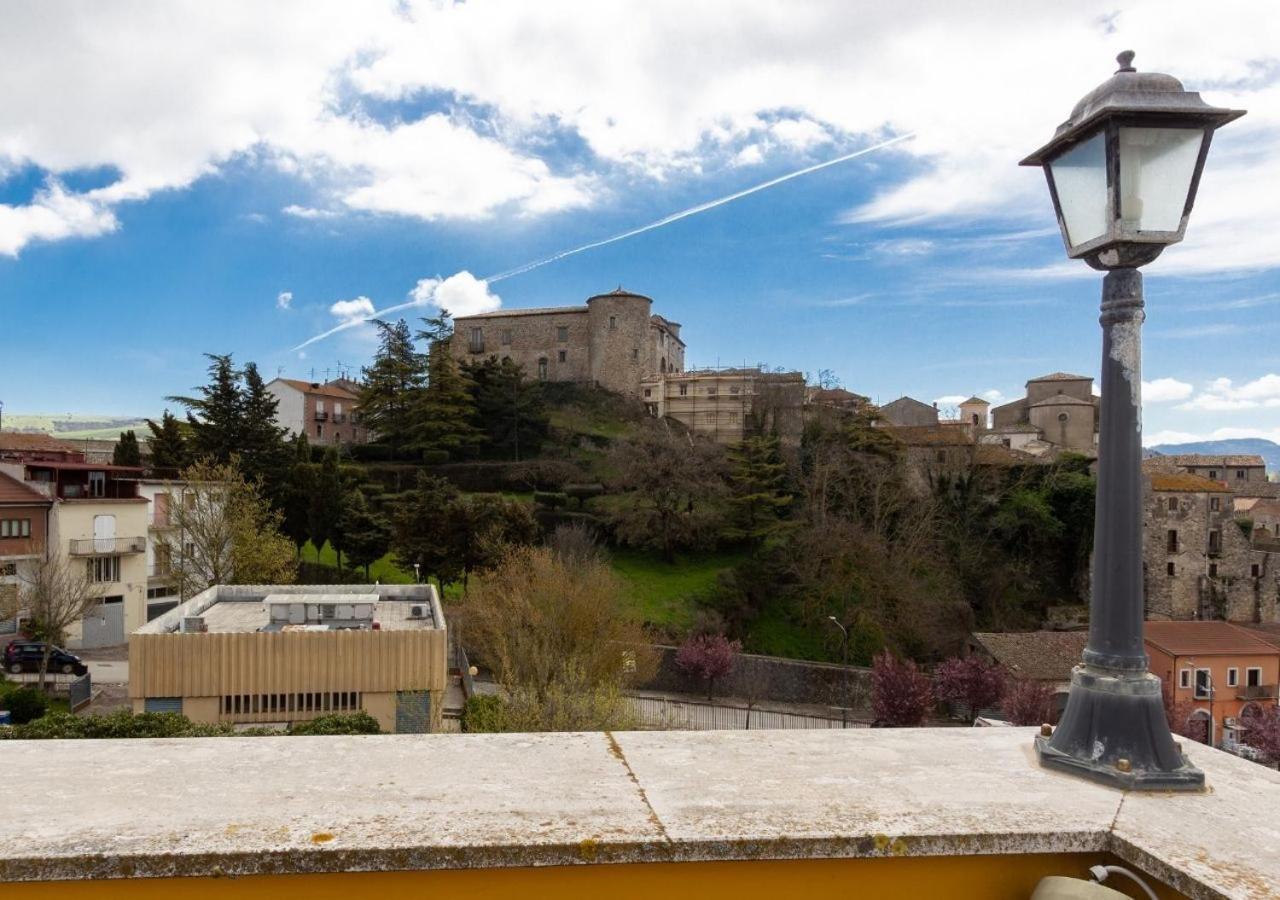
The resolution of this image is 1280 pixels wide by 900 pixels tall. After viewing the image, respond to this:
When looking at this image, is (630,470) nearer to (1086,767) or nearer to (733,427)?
(733,427)

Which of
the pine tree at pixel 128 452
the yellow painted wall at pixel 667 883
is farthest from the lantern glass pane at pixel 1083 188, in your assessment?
the pine tree at pixel 128 452

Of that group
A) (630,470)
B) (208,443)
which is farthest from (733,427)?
(208,443)

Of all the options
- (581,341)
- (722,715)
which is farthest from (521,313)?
(722,715)

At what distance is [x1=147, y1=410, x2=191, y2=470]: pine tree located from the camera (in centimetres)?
4109

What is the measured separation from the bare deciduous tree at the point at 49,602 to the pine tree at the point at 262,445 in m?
10.9

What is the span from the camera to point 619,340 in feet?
201

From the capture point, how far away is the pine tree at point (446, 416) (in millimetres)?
48719

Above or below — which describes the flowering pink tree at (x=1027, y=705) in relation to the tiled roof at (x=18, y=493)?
below

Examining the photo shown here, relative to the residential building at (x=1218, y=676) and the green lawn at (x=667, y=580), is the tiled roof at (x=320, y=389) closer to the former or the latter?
the green lawn at (x=667, y=580)

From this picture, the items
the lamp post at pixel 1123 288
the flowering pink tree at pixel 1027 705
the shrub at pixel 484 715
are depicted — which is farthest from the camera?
the flowering pink tree at pixel 1027 705

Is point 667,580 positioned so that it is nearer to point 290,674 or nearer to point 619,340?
point 290,674

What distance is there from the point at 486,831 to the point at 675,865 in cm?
43

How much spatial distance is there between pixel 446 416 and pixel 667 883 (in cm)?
4927

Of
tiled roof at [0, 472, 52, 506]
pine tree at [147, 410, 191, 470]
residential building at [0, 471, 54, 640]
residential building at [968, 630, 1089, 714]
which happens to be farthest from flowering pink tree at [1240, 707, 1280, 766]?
pine tree at [147, 410, 191, 470]
